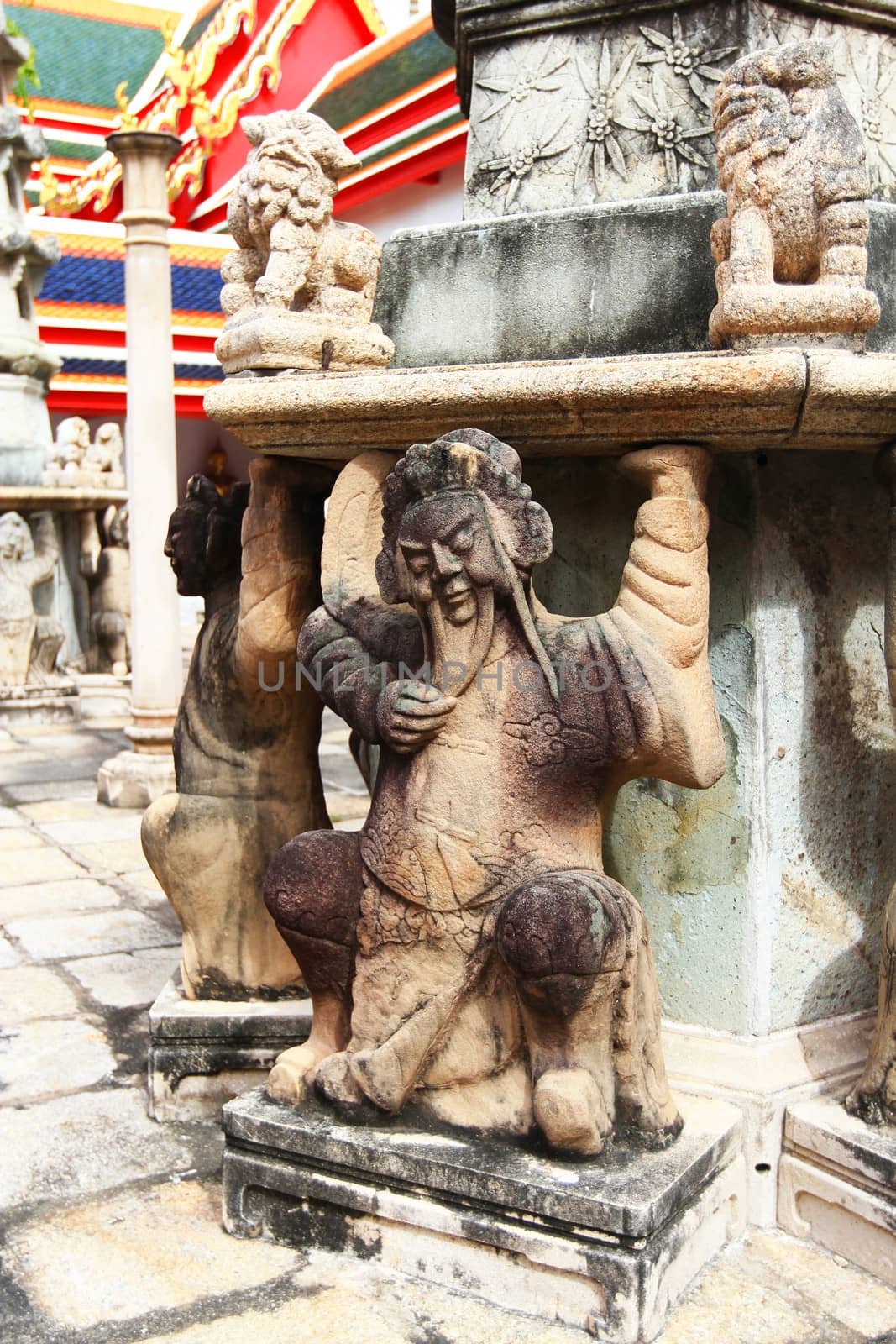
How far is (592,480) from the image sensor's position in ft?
8.54

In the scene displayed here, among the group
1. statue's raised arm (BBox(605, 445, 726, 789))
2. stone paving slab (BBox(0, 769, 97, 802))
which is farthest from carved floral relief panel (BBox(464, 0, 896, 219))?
stone paving slab (BBox(0, 769, 97, 802))

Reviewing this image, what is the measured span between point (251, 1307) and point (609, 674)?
1142 millimetres

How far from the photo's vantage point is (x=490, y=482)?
7.20 feet

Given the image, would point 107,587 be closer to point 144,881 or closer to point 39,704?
point 39,704

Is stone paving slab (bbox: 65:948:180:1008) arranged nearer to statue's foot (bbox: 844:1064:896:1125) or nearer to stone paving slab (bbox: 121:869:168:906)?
stone paving slab (bbox: 121:869:168:906)

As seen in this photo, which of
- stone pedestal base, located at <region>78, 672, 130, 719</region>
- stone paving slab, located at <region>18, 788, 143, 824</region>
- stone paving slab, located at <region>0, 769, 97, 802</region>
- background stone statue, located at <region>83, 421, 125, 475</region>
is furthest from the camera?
background stone statue, located at <region>83, 421, 125, 475</region>

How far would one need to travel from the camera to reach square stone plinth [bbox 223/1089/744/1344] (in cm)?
207

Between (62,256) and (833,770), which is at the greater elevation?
(62,256)

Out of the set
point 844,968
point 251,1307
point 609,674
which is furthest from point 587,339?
point 251,1307

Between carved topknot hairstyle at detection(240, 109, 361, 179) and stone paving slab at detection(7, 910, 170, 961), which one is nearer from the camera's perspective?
carved topknot hairstyle at detection(240, 109, 361, 179)

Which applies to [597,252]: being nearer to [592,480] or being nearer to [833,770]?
[592,480]

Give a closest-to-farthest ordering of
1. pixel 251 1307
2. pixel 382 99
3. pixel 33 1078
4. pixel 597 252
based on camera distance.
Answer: pixel 251 1307 → pixel 597 252 → pixel 33 1078 → pixel 382 99

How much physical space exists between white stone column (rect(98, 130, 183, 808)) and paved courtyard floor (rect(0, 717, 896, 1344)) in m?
2.61

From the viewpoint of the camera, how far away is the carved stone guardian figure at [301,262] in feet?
8.44
